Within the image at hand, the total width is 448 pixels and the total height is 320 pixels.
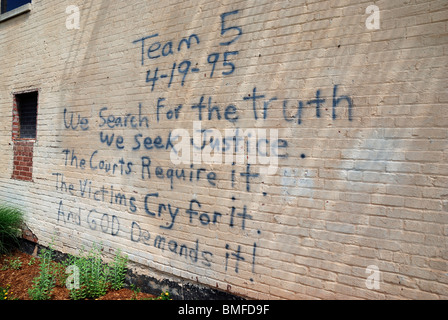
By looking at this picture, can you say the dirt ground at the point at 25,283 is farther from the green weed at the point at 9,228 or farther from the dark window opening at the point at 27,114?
the dark window opening at the point at 27,114

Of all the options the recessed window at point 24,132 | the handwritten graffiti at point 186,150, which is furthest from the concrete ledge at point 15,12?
the handwritten graffiti at point 186,150

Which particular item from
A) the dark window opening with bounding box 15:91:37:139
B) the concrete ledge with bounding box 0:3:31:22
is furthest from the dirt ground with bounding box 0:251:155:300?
the concrete ledge with bounding box 0:3:31:22

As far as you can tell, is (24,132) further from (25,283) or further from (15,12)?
(25,283)

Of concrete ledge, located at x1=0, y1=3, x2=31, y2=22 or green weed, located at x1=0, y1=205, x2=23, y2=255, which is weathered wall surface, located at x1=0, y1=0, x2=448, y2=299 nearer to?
green weed, located at x1=0, y1=205, x2=23, y2=255

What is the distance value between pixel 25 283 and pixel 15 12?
4.65 m

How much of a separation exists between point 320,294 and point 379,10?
242cm

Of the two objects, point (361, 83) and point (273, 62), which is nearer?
point (361, 83)

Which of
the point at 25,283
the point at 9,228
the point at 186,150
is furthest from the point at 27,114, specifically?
the point at 186,150

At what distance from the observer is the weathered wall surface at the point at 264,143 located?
2.30 m

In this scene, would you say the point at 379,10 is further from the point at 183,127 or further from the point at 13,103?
the point at 13,103

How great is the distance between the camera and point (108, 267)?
3.88 metres

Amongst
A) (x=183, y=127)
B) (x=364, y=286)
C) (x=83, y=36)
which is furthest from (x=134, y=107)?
(x=364, y=286)

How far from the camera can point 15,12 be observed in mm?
5398

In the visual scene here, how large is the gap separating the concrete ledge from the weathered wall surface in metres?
1.46
